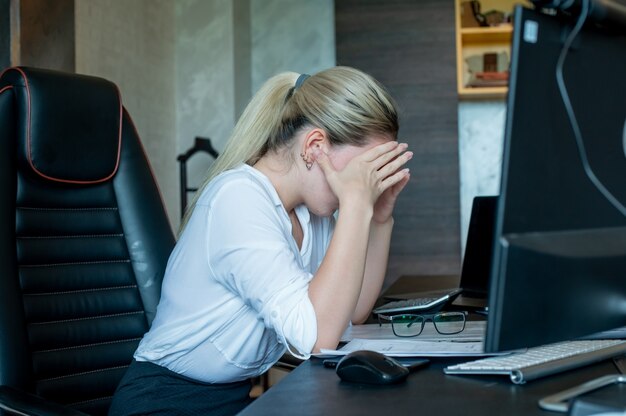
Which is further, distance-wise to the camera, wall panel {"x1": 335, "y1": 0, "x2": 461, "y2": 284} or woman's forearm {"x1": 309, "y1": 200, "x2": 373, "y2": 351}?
wall panel {"x1": 335, "y1": 0, "x2": 461, "y2": 284}

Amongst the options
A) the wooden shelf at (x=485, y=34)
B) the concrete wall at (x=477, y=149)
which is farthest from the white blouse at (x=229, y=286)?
the concrete wall at (x=477, y=149)

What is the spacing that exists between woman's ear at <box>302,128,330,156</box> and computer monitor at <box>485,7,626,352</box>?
64 cm

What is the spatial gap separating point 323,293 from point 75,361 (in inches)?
22.4

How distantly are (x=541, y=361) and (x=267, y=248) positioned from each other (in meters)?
0.45

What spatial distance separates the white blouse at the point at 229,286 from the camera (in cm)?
119

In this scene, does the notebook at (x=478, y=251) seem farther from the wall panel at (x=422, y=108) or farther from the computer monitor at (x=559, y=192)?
the wall panel at (x=422, y=108)

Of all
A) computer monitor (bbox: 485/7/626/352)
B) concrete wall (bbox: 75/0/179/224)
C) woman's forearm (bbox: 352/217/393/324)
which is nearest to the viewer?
computer monitor (bbox: 485/7/626/352)

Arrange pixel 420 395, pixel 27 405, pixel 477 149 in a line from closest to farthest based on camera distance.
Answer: pixel 420 395
pixel 27 405
pixel 477 149

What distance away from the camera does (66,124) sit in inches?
60.1

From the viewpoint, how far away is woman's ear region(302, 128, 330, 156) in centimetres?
137

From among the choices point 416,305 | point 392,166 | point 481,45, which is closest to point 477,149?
point 481,45

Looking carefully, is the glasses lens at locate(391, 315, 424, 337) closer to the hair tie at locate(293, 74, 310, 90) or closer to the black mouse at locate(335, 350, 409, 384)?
the black mouse at locate(335, 350, 409, 384)

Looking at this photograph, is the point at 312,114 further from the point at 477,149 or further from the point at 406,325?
the point at 477,149

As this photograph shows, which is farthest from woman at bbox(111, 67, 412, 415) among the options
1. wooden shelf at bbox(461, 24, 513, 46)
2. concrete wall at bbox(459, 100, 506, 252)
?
concrete wall at bbox(459, 100, 506, 252)
